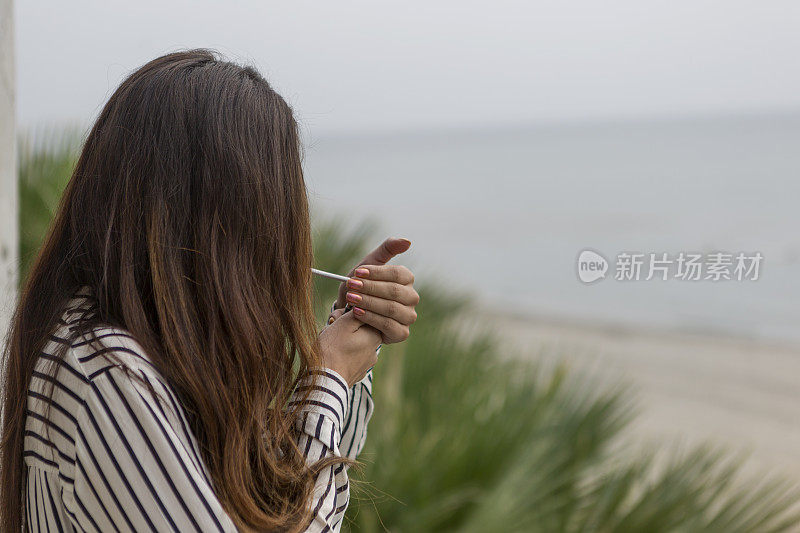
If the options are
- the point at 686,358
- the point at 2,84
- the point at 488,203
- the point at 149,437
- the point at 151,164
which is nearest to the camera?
the point at 149,437

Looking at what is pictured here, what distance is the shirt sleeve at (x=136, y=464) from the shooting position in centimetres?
84

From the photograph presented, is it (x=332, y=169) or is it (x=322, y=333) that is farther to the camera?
(x=332, y=169)

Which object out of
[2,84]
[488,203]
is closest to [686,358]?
[2,84]

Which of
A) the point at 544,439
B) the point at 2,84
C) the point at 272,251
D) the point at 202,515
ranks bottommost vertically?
the point at 544,439

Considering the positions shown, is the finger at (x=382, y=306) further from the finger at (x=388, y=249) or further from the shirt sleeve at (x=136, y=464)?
the shirt sleeve at (x=136, y=464)

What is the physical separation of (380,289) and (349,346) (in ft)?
0.30

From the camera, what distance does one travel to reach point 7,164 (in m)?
1.84

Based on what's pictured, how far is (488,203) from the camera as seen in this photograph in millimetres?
33094

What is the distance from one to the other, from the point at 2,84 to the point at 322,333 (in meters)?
1.15

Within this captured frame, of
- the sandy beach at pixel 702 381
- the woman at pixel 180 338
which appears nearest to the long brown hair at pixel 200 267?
the woman at pixel 180 338

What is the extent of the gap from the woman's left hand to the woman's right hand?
0.5 inches

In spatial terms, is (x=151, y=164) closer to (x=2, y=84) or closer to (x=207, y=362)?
(x=207, y=362)

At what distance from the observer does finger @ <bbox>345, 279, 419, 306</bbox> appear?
111cm

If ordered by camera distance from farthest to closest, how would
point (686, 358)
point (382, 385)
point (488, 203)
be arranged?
point (488, 203)
point (686, 358)
point (382, 385)
